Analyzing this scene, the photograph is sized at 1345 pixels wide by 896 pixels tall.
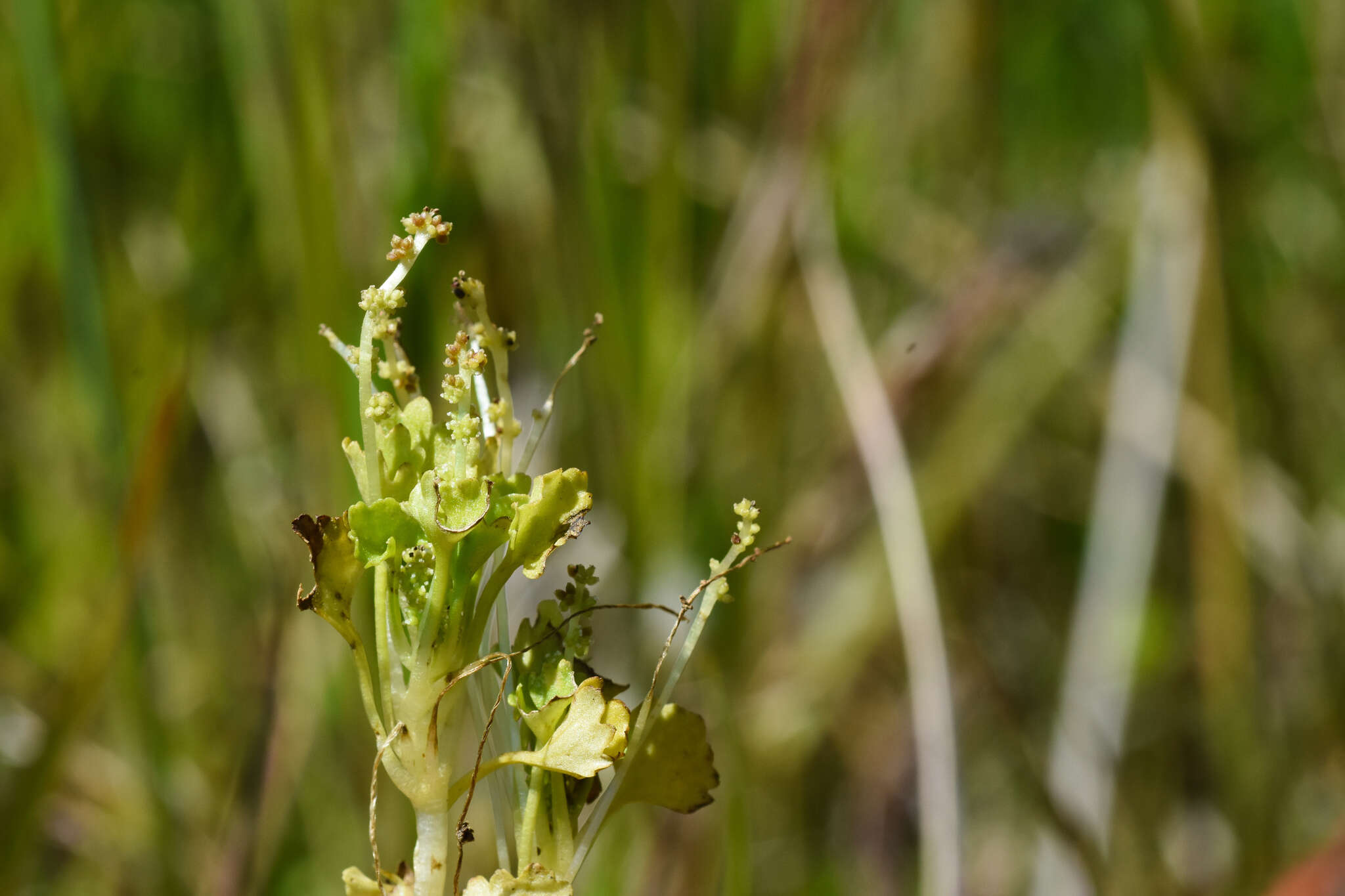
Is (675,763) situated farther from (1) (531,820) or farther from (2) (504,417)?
(2) (504,417)

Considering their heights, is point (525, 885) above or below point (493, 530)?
below

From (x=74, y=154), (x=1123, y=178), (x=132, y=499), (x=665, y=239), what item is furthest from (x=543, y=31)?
(x=1123, y=178)

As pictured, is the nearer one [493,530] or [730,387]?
[493,530]

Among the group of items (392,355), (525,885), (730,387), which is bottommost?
(525,885)

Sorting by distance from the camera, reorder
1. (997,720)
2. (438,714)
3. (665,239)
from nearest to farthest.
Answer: (438,714), (665,239), (997,720)

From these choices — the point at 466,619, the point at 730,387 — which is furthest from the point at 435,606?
the point at 730,387

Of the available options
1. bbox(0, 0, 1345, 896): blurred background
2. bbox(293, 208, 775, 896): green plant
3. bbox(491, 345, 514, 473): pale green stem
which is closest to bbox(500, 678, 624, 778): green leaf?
bbox(293, 208, 775, 896): green plant

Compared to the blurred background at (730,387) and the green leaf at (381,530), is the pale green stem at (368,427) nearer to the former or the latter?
Answer: the green leaf at (381,530)

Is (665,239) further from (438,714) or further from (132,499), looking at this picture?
(438,714)
